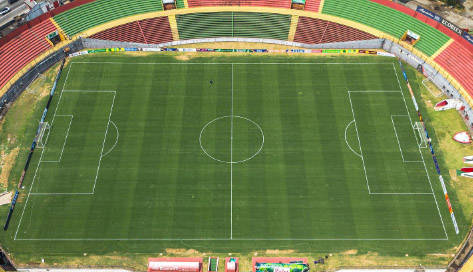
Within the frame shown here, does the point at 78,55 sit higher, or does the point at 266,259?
the point at 78,55

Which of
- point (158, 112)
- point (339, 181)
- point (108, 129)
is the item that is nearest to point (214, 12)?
point (158, 112)

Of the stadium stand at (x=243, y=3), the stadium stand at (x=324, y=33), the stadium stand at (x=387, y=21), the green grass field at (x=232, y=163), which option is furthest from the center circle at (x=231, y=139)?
the stadium stand at (x=387, y=21)

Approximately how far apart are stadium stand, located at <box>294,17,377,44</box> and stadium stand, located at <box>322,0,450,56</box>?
7.76 feet

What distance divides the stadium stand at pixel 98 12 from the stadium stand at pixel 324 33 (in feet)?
83.5

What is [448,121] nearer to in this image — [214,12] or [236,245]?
[236,245]

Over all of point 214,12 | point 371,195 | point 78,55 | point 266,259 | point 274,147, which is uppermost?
point 214,12

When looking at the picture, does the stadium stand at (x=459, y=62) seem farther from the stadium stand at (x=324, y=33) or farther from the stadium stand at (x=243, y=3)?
the stadium stand at (x=243, y=3)

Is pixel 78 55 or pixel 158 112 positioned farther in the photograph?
pixel 78 55

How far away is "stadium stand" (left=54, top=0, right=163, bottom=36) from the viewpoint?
76438 millimetres

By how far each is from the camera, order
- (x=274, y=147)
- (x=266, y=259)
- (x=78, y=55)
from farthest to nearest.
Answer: (x=78, y=55)
(x=274, y=147)
(x=266, y=259)

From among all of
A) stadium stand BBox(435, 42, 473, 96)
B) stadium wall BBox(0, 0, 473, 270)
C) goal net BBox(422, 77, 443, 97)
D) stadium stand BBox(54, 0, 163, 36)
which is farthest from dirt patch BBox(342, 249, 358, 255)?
stadium stand BBox(54, 0, 163, 36)

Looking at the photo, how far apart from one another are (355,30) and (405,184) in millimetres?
30066

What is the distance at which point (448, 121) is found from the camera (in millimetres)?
66250

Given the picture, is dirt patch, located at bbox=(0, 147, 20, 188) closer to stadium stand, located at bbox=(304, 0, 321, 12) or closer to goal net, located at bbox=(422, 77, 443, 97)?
stadium stand, located at bbox=(304, 0, 321, 12)
